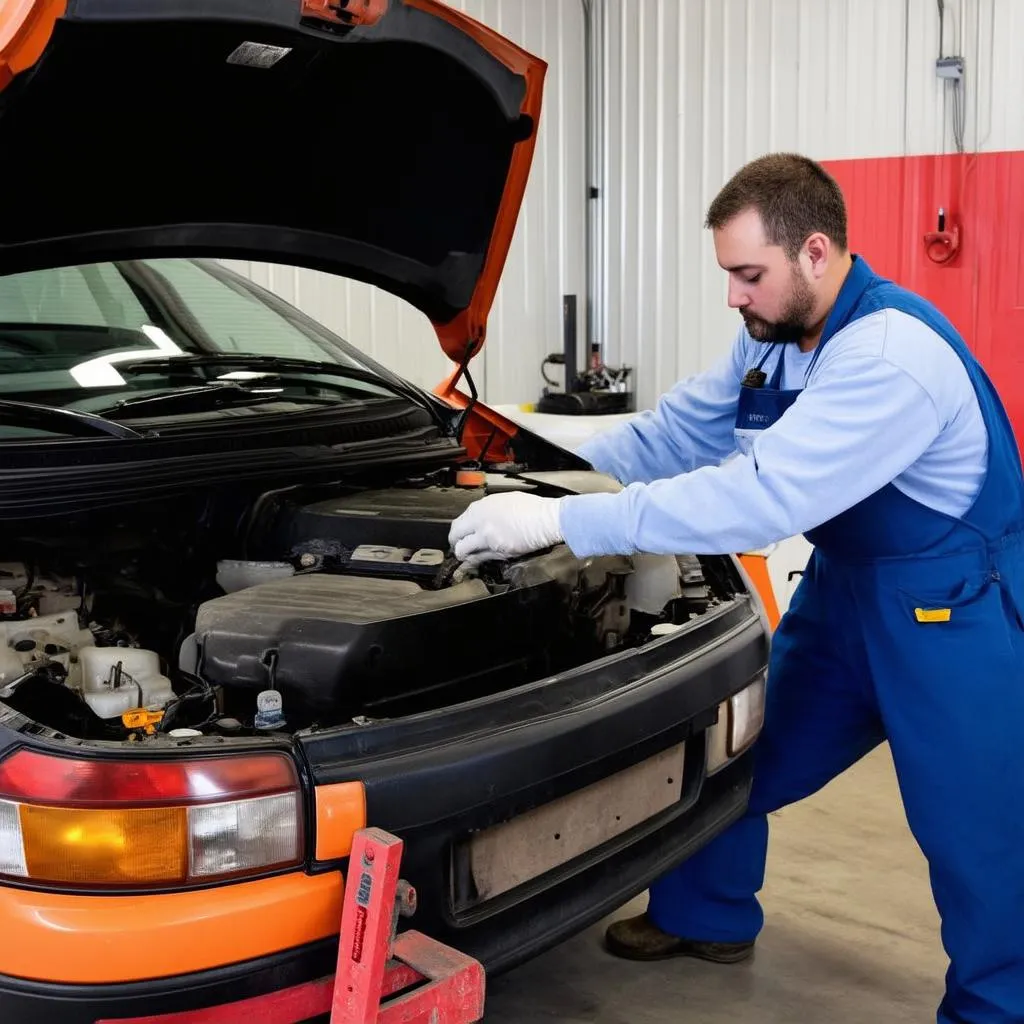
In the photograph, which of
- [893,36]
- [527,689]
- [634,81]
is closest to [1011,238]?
[893,36]

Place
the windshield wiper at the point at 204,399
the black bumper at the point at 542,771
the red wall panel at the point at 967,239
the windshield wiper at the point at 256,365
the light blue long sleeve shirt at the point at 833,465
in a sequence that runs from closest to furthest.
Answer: the black bumper at the point at 542,771 < the light blue long sleeve shirt at the point at 833,465 < the windshield wiper at the point at 204,399 < the windshield wiper at the point at 256,365 < the red wall panel at the point at 967,239

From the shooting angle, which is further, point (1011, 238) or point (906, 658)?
point (1011, 238)

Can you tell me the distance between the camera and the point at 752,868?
2.34 m

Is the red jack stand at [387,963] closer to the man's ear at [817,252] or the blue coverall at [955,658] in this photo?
the blue coverall at [955,658]

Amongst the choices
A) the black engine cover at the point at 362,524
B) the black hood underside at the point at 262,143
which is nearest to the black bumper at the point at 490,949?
the black engine cover at the point at 362,524

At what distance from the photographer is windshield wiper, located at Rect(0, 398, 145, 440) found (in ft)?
6.02

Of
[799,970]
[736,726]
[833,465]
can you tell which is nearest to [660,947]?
[799,970]

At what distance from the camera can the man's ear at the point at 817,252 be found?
1955mm

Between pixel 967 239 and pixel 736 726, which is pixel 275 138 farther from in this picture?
pixel 967 239

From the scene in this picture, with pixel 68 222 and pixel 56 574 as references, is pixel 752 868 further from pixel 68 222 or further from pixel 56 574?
pixel 68 222

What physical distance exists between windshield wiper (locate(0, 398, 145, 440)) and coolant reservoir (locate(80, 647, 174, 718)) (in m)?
0.37

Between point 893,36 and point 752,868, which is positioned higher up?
point 893,36

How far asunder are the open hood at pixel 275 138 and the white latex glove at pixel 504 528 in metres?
0.64

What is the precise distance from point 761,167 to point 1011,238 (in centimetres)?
263
